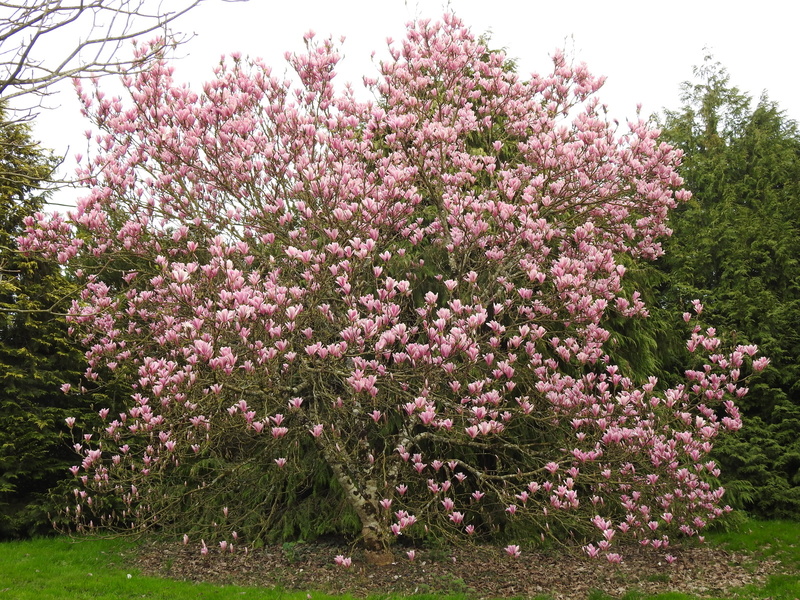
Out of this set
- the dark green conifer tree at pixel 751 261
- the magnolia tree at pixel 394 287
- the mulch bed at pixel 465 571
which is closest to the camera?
the magnolia tree at pixel 394 287

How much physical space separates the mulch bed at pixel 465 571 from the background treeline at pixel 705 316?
0.96m

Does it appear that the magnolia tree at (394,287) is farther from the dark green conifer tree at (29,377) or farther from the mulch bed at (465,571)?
the dark green conifer tree at (29,377)

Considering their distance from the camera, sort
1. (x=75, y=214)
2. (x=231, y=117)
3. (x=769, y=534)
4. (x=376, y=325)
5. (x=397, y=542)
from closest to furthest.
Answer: (x=376, y=325) < (x=75, y=214) < (x=231, y=117) < (x=397, y=542) < (x=769, y=534)

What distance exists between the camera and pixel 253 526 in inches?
327

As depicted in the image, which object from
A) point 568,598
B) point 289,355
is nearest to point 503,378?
point 568,598

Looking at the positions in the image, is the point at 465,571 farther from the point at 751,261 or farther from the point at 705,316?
the point at 751,261

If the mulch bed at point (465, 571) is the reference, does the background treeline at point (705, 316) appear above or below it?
above

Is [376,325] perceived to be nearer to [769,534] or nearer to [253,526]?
[253,526]

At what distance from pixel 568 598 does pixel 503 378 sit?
7.60 feet

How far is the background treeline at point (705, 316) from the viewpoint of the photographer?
377 inches

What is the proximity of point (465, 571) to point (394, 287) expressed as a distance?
3525mm

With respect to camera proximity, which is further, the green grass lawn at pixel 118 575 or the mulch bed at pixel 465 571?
the mulch bed at pixel 465 571

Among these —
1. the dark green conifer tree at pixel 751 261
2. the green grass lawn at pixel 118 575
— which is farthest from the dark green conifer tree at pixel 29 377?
the dark green conifer tree at pixel 751 261

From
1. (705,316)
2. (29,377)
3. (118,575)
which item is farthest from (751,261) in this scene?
(29,377)
